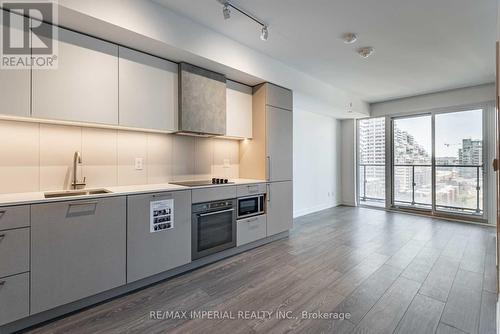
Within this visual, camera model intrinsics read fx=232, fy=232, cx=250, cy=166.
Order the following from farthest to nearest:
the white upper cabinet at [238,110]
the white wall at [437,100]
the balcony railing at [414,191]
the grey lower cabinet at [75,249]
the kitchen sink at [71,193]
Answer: the balcony railing at [414,191] < the white wall at [437,100] < the white upper cabinet at [238,110] < the kitchen sink at [71,193] < the grey lower cabinet at [75,249]

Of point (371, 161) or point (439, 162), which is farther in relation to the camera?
point (371, 161)

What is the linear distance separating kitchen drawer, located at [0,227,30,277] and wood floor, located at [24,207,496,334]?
1.65 ft

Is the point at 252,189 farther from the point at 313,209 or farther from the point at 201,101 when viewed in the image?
the point at 313,209

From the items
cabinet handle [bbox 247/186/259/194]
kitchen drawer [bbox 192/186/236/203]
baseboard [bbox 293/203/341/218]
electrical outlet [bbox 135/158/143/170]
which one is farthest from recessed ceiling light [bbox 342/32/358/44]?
baseboard [bbox 293/203/341/218]

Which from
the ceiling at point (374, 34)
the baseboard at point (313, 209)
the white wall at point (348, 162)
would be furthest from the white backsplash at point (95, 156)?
the white wall at point (348, 162)

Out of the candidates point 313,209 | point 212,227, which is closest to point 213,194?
point 212,227

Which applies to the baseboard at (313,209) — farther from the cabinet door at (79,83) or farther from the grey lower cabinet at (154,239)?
the cabinet door at (79,83)

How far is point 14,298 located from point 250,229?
2271 millimetres

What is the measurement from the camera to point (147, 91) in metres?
2.48

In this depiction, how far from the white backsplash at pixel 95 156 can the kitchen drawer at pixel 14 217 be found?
1.76 ft

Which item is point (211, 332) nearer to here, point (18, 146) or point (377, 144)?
point (18, 146)

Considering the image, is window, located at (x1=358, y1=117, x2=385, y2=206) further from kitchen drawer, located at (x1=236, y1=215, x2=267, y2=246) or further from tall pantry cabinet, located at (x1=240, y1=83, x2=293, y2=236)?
kitchen drawer, located at (x1=236, y1=215, x2=267, y2=246)

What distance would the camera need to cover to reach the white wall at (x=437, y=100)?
4516mm

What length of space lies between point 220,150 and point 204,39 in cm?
147
